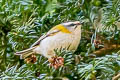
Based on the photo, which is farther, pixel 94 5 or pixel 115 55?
pixel 94 5

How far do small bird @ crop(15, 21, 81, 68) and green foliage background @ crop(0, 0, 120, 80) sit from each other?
0.02m

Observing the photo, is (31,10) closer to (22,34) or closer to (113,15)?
(22,34)

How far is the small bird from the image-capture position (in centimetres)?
88

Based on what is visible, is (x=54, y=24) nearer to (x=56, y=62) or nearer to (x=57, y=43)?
(x=57, y=43)

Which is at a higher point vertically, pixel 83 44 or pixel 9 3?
pixel 9 3

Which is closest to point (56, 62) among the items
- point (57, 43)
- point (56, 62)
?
point (56, 62)

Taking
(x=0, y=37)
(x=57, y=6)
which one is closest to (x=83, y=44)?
(x=57, y=6)

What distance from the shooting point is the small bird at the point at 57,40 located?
88 centimetres

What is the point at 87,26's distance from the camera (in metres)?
0.93

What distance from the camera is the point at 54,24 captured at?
0.95 m

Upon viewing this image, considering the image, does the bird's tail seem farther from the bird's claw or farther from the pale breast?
the bird's claw

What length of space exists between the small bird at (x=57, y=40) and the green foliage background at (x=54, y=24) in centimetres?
2

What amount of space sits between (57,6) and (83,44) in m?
0.15

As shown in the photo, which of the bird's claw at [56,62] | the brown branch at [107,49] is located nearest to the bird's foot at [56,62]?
the bird's claw at [56,62]
